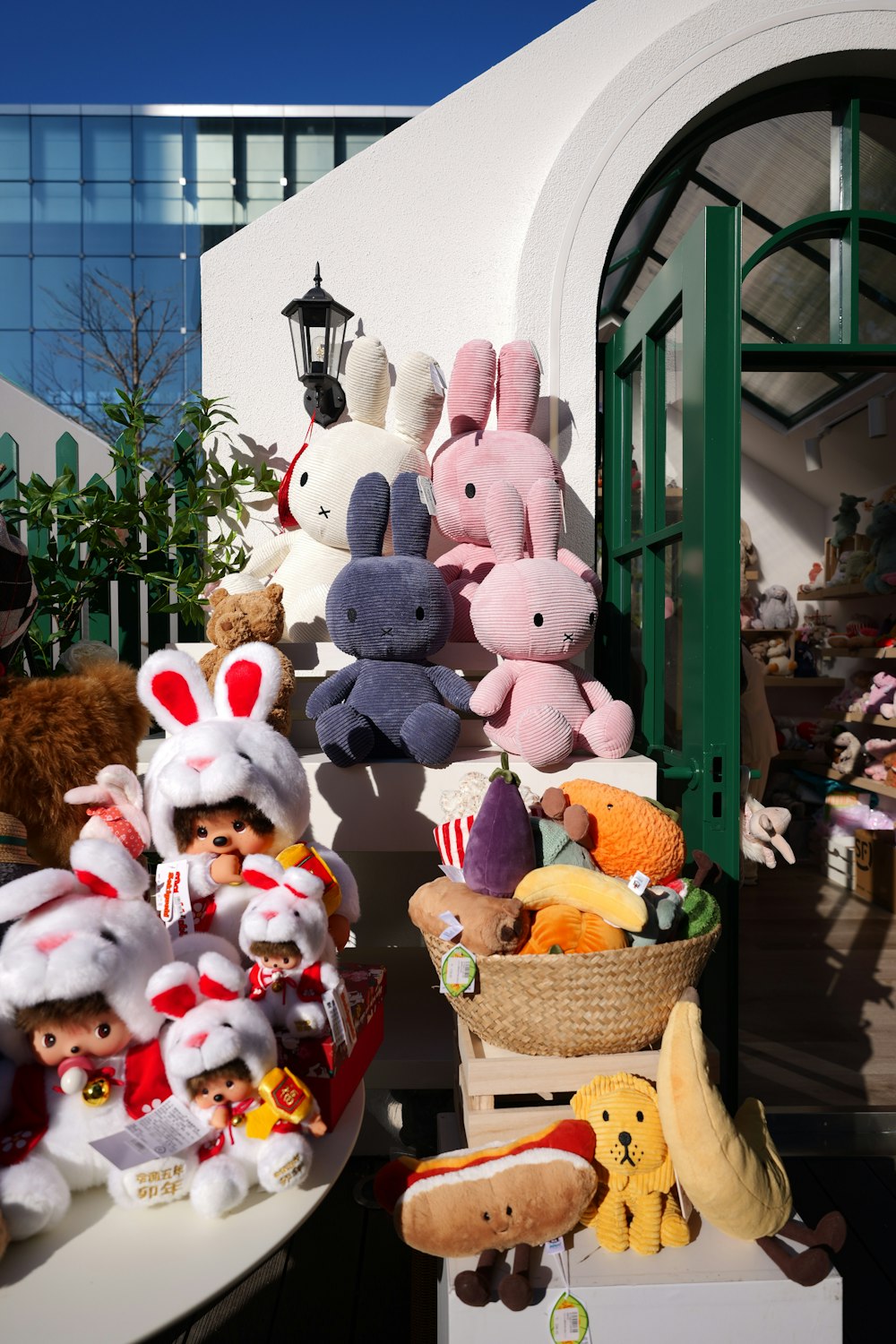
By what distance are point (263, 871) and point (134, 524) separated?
1494 mm

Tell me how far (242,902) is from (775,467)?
6.15m

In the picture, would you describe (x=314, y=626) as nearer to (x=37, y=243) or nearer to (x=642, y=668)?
(x=642, y=668)

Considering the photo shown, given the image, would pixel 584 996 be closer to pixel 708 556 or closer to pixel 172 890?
pixel 172 890

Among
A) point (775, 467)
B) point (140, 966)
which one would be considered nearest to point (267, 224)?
point (140, 966)

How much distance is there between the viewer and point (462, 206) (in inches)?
104

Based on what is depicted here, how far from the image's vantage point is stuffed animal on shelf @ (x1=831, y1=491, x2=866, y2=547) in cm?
593

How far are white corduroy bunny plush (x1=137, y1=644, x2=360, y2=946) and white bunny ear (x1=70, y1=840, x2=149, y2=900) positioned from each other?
0.22 m

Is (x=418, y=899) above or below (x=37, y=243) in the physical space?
below

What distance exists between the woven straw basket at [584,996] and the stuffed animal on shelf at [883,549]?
14.1 ft

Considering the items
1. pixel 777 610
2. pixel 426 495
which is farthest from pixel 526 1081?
pixel 777 610

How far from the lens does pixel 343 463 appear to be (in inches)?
93.7

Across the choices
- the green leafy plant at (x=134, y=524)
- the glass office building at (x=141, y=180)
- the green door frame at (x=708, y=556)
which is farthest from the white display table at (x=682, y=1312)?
→ the glass office building at (x=141, y=180)

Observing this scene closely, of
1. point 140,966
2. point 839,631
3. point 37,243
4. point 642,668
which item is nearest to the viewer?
point 140,966

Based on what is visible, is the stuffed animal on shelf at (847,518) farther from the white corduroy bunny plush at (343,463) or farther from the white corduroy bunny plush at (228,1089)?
the white corduroy bunny plush at (228,1089)
